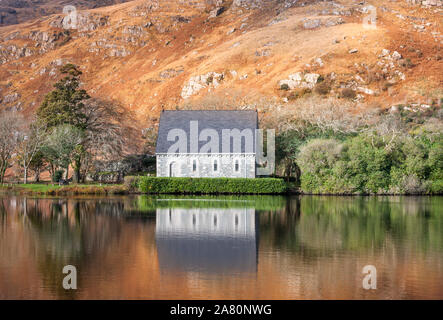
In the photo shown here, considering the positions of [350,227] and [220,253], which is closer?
[220,253]

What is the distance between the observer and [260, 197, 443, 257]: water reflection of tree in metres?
18.5

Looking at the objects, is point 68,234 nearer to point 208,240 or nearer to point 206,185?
point 208,240

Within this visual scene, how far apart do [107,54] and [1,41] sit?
28.8 m

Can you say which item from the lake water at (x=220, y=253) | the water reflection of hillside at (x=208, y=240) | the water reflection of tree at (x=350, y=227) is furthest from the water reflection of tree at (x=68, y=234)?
the water reflection of tree at (x=350, y=227)

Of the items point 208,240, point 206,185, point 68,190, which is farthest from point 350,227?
point 68,190

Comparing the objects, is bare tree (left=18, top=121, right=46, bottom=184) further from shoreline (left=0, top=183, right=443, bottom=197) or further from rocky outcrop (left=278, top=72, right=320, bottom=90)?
rocky outcrop (left=278, top=72, right=320, bottom=90)

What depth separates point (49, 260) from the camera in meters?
15.8

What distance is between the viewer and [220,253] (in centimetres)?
1695

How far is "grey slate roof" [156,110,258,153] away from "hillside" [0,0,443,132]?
68.7ft

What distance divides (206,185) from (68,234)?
23887mm

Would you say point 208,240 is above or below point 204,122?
below
